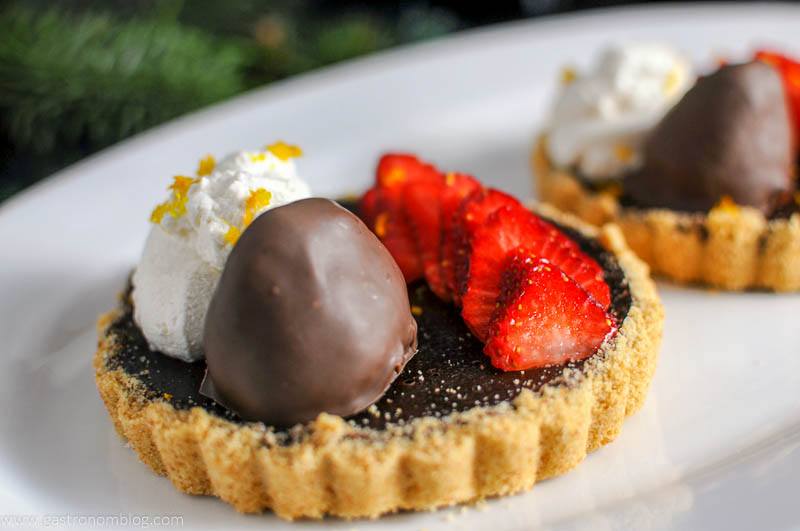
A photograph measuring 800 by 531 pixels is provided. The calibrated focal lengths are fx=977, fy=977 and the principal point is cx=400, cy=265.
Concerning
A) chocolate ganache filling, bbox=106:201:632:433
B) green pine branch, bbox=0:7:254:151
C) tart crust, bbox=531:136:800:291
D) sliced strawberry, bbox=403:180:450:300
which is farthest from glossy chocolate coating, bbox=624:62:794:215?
green pine branch, bbox=0:7:254:151

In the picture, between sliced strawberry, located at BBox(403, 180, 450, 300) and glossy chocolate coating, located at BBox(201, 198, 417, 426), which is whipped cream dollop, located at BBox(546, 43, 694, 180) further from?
glossy chocolate coating, located at BBox(201, 198, 417, 426)

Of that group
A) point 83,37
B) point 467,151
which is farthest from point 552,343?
point 83,37

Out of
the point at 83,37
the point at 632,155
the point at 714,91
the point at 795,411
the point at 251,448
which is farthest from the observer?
the point at 83,37

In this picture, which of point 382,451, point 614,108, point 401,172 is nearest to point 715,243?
point 614,108

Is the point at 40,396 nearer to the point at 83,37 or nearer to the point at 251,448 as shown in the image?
the point at 251,448

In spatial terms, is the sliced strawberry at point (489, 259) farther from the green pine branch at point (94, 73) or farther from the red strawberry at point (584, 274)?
the green pine branch at point (94, 73)

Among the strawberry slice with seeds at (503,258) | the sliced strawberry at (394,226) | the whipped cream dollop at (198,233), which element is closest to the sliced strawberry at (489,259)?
the strawberry slice with seeds at (503,258)
